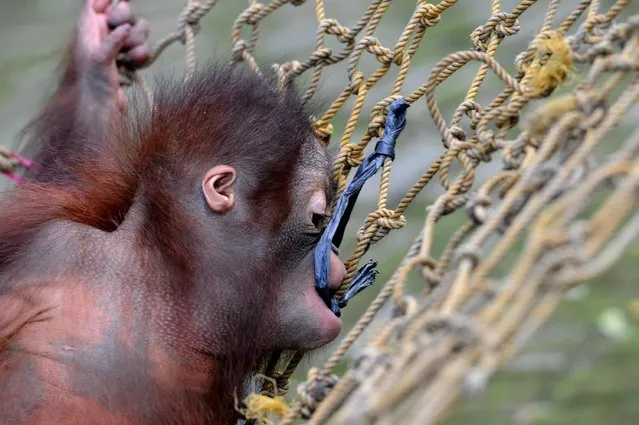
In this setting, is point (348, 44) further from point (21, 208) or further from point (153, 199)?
point (21, 208)

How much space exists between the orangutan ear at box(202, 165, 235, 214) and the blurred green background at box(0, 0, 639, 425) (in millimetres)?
456

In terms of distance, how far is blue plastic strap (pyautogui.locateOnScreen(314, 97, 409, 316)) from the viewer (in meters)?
2.09

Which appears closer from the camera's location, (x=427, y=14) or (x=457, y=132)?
(x=457, y=132)

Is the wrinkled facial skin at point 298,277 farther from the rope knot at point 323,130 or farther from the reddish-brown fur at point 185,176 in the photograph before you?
the rope knot at point 323,130

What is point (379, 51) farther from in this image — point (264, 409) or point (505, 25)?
point (264, 409)

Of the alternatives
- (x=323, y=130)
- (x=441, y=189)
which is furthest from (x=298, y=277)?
(x=441, y=189)

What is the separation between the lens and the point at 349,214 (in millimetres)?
2166

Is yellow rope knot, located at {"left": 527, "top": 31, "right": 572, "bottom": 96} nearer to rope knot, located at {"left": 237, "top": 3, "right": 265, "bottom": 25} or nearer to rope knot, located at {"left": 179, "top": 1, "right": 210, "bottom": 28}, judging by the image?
rope knot, located at {"left": 237, "top": 3, "right": 265, "bottom": 25}

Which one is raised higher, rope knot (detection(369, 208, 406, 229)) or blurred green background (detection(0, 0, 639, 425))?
rope knot (detection(369, 208, 406, 229))

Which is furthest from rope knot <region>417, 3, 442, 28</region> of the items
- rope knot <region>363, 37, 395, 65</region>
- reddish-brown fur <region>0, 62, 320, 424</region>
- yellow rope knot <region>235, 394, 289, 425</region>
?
yellow rope knot <region>235, 394, 289, 425</region>

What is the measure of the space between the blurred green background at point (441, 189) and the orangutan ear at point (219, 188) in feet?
1.50

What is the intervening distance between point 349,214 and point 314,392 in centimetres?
58

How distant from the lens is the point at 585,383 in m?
3.21

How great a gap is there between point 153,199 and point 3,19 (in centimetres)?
454
